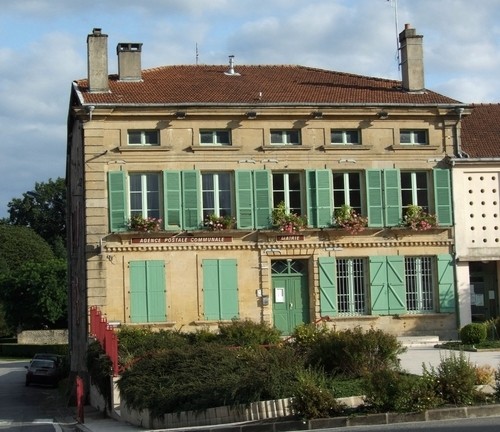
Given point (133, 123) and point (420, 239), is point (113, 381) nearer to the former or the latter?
point (133, 123)

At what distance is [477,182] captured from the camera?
33062mm

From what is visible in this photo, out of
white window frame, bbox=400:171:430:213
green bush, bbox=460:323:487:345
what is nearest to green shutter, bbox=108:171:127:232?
white window frame, bbox=400:171:430:213

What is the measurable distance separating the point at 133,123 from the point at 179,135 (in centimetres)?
146

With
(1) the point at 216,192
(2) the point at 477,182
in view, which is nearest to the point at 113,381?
(1) the point at 216,192

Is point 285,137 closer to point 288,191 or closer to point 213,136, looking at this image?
point 288,191

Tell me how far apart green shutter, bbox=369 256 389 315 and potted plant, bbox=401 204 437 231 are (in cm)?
152

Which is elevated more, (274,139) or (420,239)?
(274,139)

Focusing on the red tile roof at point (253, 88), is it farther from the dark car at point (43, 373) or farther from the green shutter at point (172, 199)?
the dark car at point (43, 373)

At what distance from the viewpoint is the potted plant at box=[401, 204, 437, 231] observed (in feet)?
105

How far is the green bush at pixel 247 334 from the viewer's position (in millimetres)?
25255

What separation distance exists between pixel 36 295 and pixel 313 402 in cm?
6001

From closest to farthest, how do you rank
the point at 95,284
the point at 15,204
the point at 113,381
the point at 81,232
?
1. the point at 113,381
2. the point at 95,284
3. the point at 81,232
4. the point at 15,204

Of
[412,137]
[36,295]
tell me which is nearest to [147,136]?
[412,137]

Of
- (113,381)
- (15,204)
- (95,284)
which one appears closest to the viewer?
(113,381)
